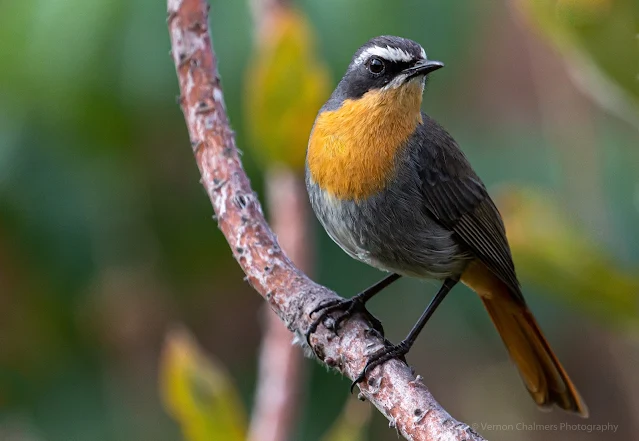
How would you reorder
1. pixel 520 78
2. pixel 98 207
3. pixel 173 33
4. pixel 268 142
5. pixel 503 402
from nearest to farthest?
pixel 173 33
pixel 268 142
pixel 98 207
pixel 503 402
pixel 520 78

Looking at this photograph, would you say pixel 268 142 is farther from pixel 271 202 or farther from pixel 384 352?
pixel 384 352

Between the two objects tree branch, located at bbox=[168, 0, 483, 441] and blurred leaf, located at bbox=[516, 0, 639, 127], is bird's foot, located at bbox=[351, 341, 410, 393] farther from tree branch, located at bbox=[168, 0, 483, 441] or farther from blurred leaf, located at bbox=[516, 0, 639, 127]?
blurred leaf, located at bbox=[516, 0, 639, 127]

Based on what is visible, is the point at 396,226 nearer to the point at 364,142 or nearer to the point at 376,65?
the point at 364,142

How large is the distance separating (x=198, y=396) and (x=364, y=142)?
107cm

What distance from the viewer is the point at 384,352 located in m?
2.59

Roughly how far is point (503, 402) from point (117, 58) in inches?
107

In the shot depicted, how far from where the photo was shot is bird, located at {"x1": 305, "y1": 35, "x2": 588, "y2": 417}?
3.15 meters

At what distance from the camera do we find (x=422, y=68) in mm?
3076

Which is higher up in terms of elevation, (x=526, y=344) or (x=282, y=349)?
(x=282, y=349)

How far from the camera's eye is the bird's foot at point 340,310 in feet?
8.98

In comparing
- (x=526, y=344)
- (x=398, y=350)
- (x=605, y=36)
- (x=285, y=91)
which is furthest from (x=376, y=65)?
(x=526, y=344)

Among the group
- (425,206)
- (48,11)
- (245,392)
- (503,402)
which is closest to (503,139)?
(425,206)

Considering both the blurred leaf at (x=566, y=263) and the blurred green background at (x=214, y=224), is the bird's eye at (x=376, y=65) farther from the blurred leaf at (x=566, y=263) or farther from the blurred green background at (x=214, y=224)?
the blurred leaf at (x=566, y=263)

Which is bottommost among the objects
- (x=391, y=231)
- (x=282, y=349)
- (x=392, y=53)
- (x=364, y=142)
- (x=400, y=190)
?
(x=282, y=349)
